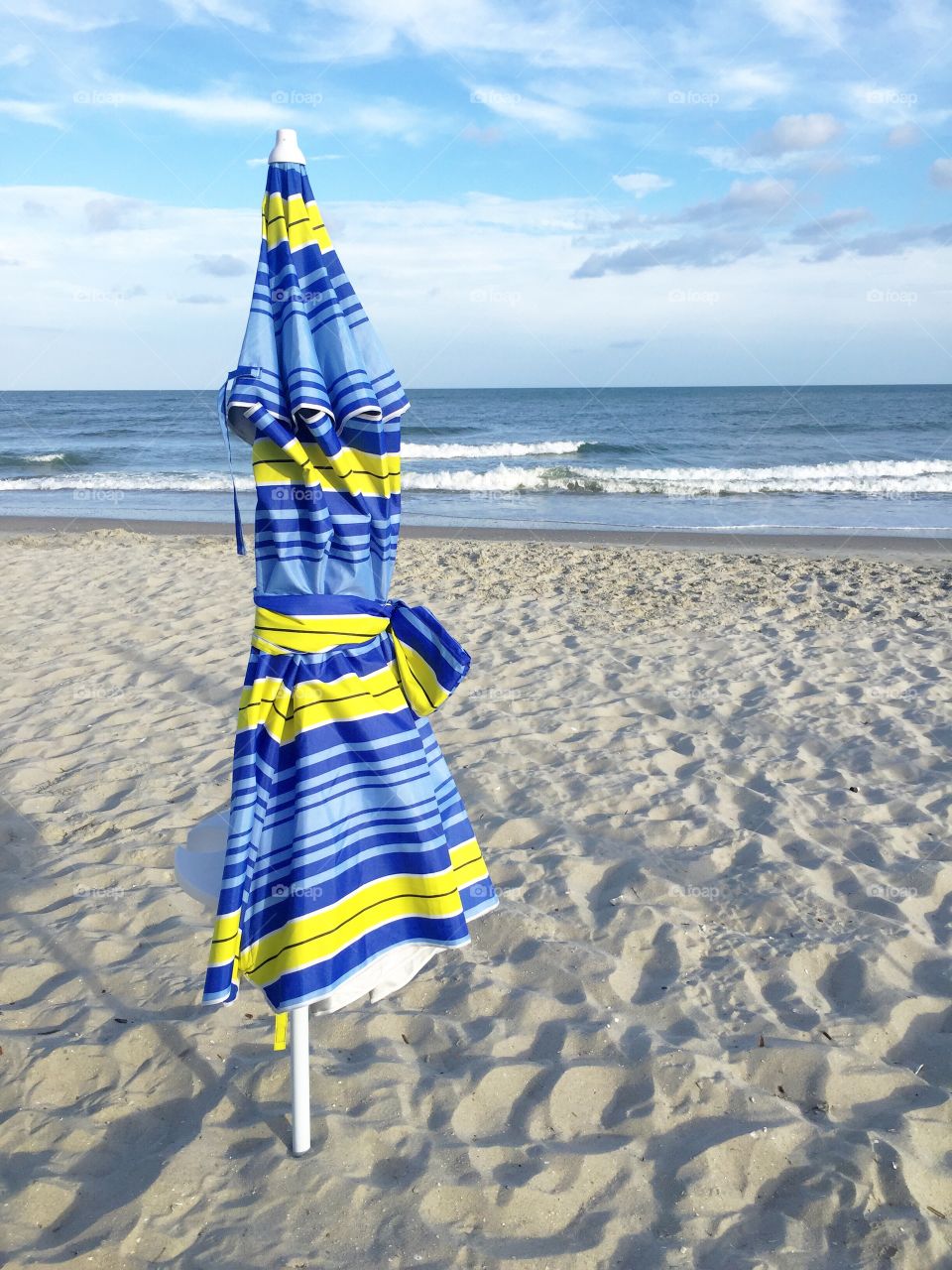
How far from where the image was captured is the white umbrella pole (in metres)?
2.16

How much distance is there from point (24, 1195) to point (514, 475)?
18335 mm

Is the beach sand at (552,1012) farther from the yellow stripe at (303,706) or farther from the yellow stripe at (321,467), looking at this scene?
the yellow stripe at (321,467)

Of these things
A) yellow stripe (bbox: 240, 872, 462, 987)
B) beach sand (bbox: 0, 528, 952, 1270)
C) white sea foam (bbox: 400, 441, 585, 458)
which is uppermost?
white sea foam (bbox: 400, 441, 585, 458)

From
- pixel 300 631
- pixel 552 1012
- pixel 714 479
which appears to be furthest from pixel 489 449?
pixel 300 631

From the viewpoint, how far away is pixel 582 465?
23328mm

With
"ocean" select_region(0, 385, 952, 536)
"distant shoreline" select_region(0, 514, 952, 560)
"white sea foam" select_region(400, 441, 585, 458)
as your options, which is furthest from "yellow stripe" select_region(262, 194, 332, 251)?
"white sea foam" select_region(400, 441, 585, 458)

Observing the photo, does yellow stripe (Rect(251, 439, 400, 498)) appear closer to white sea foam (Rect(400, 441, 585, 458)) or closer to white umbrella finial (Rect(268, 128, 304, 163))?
white umbrella finial (Rect(268, 128, 304, 163))

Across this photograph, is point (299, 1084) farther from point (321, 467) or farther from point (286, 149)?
point (286, 149)

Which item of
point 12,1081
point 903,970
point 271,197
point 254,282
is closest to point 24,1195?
point 12,1081

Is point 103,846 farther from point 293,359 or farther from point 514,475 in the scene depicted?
point 514,475

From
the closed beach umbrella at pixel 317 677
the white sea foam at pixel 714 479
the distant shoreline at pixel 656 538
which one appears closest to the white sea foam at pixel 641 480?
the white sea foam at pixel 714 479

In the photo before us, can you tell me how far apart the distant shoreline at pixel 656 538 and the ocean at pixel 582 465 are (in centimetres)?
66

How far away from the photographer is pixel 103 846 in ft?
12.5

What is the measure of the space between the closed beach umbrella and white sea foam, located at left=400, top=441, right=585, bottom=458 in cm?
2323
